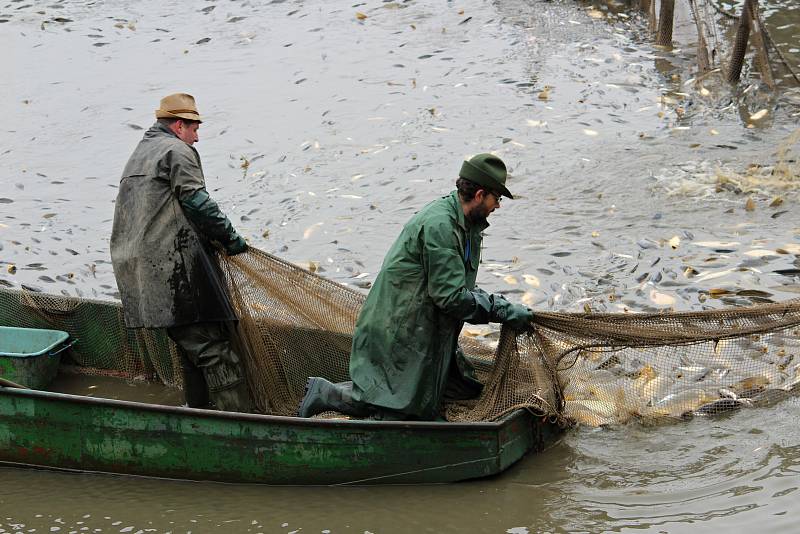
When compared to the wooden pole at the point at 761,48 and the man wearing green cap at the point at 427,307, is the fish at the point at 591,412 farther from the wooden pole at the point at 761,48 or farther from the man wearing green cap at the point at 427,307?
the wooden pole at the point at 761,48

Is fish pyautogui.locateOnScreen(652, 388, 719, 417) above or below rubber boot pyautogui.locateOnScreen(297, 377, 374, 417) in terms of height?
below

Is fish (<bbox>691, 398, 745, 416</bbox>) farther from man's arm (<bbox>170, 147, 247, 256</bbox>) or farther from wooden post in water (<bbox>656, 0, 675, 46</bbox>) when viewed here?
wooden post in water (<bbox>656, 0, 675, 46</bbox>)

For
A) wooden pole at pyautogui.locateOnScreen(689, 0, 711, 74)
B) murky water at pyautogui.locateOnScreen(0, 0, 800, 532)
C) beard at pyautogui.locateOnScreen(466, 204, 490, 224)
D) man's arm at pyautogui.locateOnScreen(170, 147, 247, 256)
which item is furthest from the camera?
wooden pole at pyautogui.locateOnScreen(689, 0, 711, 74)

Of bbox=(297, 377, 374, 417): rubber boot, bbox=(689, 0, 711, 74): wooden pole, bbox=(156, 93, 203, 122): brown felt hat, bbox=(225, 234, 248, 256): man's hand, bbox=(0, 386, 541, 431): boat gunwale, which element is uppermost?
bbox=(156, 93, 203, 122): brown felt hat

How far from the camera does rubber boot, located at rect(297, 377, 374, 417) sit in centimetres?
616

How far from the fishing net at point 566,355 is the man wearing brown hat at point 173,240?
9.1 inches

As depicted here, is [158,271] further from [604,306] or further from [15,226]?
[15,226]

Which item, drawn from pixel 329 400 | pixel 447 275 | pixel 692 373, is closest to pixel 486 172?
pixel 447 275

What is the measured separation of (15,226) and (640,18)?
29.3ft

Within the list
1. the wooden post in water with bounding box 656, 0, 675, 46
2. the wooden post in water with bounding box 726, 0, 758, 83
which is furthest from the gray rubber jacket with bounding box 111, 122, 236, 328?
the wooden post in water with bounding box 656, 0, 675, 46

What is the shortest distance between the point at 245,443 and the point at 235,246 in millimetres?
1231

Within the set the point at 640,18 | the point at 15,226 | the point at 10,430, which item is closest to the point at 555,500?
the point at 10,430

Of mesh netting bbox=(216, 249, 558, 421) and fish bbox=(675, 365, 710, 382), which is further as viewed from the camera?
fish bbox=(675, 365, 710, 382)

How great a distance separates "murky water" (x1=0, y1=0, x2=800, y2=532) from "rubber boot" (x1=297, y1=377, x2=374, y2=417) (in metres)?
0.48
